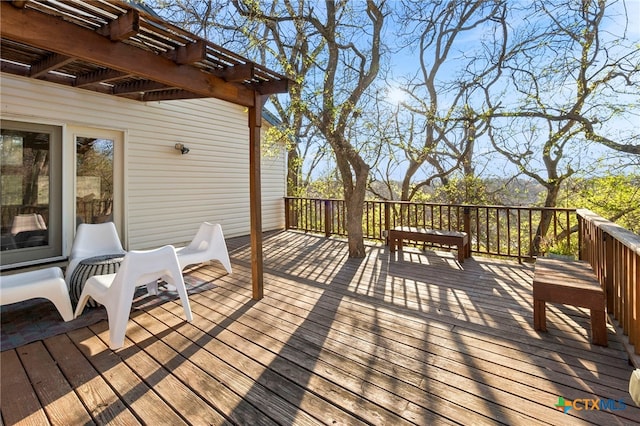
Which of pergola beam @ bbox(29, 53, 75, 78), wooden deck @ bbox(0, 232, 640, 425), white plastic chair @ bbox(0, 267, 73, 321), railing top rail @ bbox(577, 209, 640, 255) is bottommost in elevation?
wooden deck @ bbox(0, 232, 640, 425)

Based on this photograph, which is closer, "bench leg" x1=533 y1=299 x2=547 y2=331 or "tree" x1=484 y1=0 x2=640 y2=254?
"bench leg" x1=533 y1=299 x2=547 y2=331

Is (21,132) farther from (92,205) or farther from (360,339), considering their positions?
(360,339)

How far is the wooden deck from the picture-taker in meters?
1.67

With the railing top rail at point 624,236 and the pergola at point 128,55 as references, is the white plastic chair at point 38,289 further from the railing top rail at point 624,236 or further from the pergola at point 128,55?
the railing top rail at point 624,236

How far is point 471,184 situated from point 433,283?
619cm

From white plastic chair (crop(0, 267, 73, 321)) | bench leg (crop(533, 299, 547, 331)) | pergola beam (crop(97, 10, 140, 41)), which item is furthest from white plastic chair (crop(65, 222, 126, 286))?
bench leg (crop(533, 299, 547, 331))

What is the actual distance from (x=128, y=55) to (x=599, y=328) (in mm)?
4141

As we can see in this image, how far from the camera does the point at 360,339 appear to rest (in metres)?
2.45

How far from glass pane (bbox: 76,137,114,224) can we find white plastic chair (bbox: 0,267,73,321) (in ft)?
5.86

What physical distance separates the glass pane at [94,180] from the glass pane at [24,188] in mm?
381

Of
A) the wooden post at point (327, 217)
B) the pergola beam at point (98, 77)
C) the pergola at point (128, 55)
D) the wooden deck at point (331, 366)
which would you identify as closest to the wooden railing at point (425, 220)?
the wooden post at point (327, 217)

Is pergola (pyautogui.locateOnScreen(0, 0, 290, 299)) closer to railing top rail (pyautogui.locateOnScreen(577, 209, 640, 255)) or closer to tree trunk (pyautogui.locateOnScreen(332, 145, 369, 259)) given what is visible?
tree trunk (pyautogui.locateOnScreen(332, 145, 369, 259))

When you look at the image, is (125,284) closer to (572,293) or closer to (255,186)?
(255,186)

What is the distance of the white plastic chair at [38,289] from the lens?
253 cm
